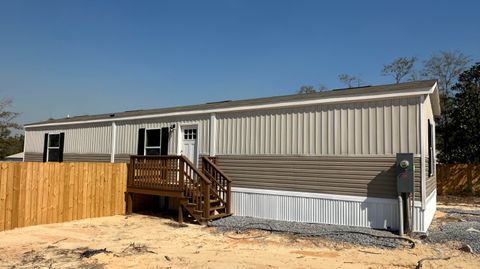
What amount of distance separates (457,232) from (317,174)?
307 centimetres

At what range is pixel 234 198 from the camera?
32.7ft

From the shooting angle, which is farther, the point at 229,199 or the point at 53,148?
the point at 53,148

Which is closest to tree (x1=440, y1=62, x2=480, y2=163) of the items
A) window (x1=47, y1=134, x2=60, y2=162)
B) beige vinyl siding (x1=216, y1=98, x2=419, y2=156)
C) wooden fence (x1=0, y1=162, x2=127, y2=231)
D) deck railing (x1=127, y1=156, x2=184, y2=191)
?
beige vinyl siding (x1=216, y1=98, x2=419, y2=156)

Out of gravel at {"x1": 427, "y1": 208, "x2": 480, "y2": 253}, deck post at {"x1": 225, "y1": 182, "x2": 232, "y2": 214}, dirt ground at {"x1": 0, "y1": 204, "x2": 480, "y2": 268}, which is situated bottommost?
dirt ground at {"x1": 0, "y1": 204, "x2": 480, "y2": 268}

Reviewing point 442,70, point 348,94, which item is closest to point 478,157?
point 442,70

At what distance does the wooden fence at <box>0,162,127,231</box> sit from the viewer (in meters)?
7.70

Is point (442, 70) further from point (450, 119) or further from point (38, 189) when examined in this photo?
point (38, 189)

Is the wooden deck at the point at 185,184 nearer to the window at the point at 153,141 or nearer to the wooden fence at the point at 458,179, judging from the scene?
the window at the point at 153,141

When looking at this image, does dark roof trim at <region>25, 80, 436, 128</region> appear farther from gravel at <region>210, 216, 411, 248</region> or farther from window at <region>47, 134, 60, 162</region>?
window at <region>47, 134, 60, 162</region>

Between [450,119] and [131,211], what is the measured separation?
17.4m

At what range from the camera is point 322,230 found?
7.72 metres

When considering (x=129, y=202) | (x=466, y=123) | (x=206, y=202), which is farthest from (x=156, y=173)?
(x=466, y=123)

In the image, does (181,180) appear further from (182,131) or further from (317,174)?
(317,174)

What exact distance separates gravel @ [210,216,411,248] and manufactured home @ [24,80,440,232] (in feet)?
1.21
